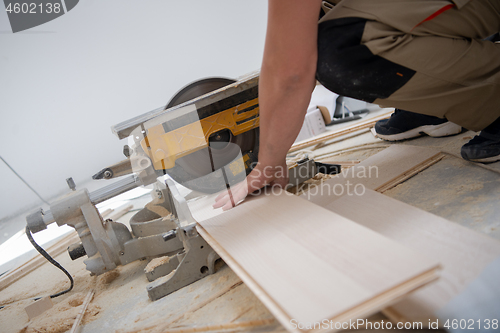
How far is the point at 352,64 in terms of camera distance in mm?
1214

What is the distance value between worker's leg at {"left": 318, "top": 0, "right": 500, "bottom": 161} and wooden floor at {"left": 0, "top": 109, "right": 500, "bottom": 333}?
13.3 inches

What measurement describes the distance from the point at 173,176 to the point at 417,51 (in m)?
1.34

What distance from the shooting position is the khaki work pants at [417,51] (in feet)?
3.84

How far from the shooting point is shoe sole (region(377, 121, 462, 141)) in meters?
1.86

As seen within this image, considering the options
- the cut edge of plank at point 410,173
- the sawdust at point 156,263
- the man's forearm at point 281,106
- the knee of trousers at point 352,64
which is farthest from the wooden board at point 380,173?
the sawdust at point 156,263

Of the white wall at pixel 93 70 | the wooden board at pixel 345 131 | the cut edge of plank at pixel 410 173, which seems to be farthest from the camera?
the white wall at pixel 93 70

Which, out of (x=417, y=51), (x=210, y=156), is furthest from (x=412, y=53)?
(x=210, y=156)

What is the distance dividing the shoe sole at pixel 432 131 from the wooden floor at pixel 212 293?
44mm

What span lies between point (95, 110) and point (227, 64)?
176cm

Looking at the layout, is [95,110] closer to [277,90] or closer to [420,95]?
[277,90]

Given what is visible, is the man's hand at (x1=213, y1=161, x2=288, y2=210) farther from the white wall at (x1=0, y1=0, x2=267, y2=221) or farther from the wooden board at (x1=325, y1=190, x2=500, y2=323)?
the white wall at (x1=0, y1=0, x2=267, y2=221)

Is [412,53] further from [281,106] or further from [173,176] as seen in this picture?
[173,176]

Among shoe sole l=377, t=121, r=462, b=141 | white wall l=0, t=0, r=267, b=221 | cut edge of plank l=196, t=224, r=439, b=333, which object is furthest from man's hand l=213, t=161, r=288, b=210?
white wall l=0, t=0, r=267, b=221

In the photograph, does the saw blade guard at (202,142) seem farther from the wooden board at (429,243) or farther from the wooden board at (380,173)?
the wooden board at (429,243)
